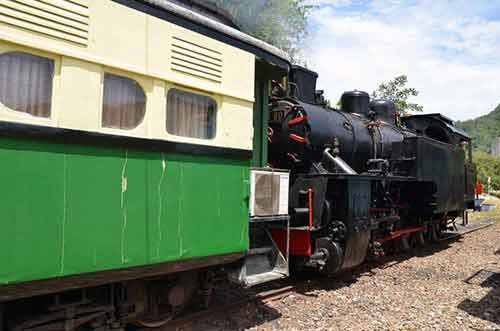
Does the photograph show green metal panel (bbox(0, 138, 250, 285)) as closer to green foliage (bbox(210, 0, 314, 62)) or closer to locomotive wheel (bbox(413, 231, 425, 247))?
locomotive wheel (bbox(413, 231, 425, 247))

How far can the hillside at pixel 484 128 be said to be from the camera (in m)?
126

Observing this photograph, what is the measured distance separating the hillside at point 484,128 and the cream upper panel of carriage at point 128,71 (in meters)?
130

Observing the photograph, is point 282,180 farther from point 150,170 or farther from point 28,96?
point 28,96

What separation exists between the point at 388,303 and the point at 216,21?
4.32 m

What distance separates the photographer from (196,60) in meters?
3.64

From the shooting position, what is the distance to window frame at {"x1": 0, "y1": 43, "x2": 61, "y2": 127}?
8.22 ft

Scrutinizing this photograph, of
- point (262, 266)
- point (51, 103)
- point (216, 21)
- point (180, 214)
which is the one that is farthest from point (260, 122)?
point (51, 103)

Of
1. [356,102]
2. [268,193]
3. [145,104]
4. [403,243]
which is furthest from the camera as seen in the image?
[403,243]

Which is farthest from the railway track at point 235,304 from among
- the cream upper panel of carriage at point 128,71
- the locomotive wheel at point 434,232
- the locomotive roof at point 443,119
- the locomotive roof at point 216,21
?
the locomotive roof at point 443,119

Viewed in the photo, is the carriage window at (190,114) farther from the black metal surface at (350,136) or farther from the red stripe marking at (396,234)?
the red stripe marking at (396,234)

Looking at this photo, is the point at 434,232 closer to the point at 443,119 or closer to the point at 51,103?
the point at 443,119

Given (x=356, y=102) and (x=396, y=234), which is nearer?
(x=396, y=234)

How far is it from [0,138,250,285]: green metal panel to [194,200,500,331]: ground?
1.49 metres

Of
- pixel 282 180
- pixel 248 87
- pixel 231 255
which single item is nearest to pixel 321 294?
pixel 282 180
